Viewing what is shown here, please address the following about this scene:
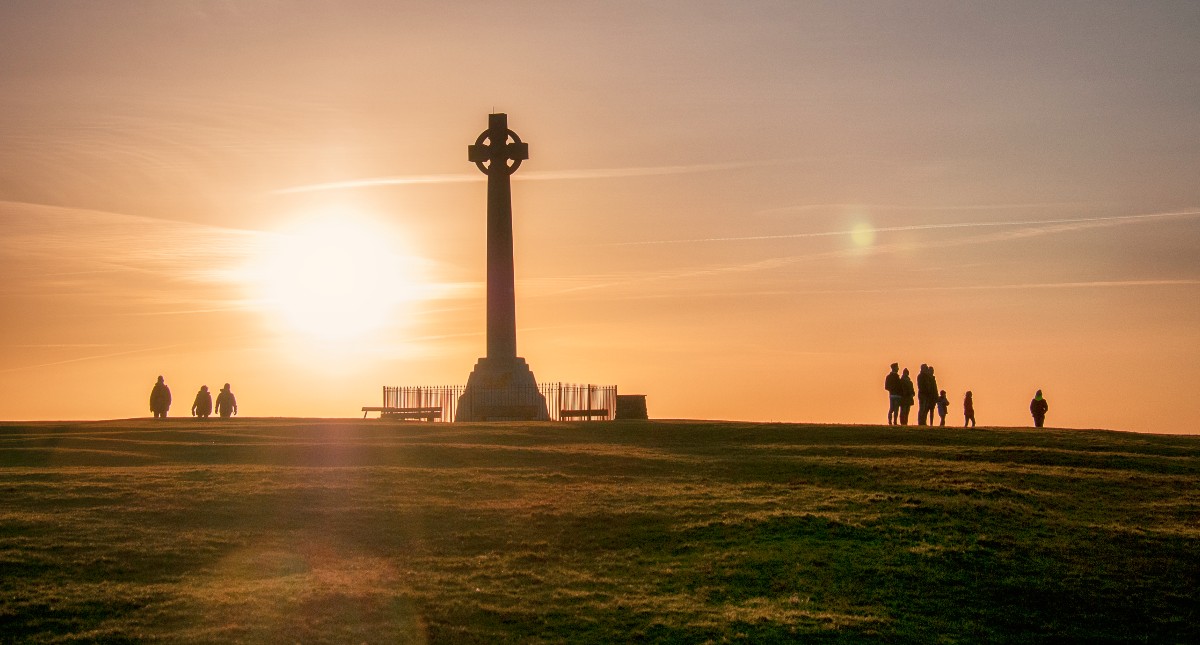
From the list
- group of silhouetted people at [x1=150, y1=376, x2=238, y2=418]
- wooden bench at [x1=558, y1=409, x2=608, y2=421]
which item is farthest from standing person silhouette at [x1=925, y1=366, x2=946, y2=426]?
group of silhouetted people at [x1=150, y1=376, x2=238, y2=418]

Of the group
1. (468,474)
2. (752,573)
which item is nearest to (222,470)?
(468,474)

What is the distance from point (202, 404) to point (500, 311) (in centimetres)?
1200

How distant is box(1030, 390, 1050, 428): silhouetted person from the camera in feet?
119

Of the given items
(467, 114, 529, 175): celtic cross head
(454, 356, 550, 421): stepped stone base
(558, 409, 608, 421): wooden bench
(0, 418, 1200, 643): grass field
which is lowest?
(0, 418, 1200, 643): grass field

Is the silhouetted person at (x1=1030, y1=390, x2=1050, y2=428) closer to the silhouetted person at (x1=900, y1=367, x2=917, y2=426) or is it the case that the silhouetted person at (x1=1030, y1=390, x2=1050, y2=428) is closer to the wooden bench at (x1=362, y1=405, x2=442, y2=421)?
the silhouetted person at (x1=900, y1=367, x2=917, y2=426)

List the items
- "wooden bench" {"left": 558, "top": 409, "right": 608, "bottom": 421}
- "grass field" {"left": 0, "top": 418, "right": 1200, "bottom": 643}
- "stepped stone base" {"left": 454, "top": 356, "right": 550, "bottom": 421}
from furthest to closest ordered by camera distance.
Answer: "wooden bench" {"left": 558, "top": 409, "right": 608, "bottom": 421} < "stepped stone base" {"left": 454, "top": 356, "right": 550, "bottom": 421} < "grass field" {"left": 0, "top": 418, "right": 1200, "bottom": 643}

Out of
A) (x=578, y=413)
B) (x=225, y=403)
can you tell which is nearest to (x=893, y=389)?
(x=578, y=413)

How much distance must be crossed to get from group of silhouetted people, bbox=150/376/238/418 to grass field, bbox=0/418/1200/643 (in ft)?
53.7

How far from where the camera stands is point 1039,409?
36.3 metres

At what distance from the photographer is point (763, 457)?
2627cm

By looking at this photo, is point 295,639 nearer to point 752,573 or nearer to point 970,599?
point 752,573

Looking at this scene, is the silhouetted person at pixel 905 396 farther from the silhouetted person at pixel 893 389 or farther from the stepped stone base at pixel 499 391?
the stepped stone base at pixel 499 391

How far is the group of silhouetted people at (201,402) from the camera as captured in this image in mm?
43656

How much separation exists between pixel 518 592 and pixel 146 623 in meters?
4.84
